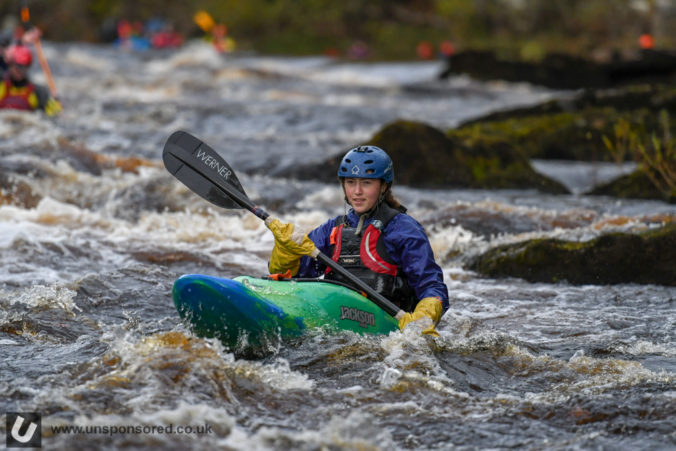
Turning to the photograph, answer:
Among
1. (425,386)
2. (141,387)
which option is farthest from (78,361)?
(425,386)

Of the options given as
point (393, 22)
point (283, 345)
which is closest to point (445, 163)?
point (283, 345)

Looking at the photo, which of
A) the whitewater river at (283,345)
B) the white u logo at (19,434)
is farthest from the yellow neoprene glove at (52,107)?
the white u logo at (19,434)

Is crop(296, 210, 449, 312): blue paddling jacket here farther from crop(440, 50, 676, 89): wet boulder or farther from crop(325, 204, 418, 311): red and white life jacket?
crop(440, 50, 676, 89): wet boulder

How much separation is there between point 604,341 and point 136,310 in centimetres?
287

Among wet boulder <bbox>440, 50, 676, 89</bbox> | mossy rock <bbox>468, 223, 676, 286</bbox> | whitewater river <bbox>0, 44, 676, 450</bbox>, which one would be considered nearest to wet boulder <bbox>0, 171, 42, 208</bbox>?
whitewater river <bbox>0, 44, 676, 450</bbox>

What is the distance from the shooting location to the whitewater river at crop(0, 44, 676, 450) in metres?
3.58

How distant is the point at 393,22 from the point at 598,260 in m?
31.5

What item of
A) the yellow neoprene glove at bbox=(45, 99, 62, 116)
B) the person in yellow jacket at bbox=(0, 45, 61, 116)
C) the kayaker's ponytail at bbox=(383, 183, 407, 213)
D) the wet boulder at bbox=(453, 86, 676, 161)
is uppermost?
the person in yellow jacket at bbox=(0, 45, 61, 116)

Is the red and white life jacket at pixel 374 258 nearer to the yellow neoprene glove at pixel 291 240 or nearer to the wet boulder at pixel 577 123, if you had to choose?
the yellow neoprene glove at pixel 291 240

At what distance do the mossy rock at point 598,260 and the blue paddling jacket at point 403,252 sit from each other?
2108mm

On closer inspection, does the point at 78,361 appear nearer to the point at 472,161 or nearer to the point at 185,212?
the point at 185,212

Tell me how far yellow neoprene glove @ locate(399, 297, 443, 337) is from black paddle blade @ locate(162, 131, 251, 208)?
1286mm

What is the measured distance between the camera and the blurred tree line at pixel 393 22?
2747 centimetres

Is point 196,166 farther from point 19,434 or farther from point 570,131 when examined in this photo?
point 570,131
